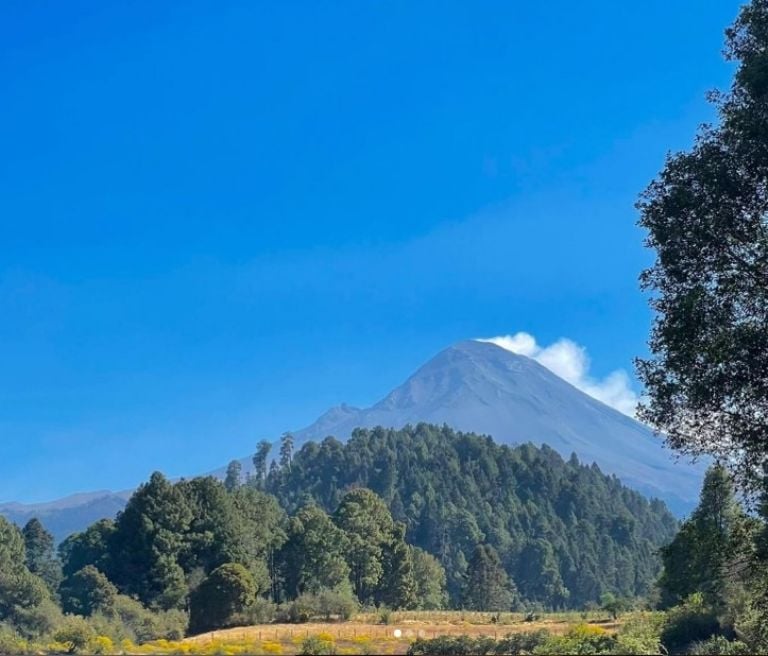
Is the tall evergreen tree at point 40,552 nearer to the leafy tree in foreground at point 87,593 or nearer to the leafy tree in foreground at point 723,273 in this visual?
the leafy tree in foreground at point 87,593

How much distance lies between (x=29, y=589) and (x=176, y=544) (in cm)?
1094

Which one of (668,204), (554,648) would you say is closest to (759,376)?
(668,204)

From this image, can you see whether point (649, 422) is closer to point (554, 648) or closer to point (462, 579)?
point (554, 648)

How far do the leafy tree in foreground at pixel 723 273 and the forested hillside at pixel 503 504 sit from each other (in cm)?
9021

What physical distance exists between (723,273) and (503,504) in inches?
5504

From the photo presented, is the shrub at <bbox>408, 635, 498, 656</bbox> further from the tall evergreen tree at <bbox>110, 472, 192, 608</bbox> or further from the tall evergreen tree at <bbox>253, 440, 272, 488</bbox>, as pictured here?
the tall evergreen tree at <bbox>253, 440, 272, 488</bbox>

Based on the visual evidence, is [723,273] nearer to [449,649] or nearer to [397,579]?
[449,649]

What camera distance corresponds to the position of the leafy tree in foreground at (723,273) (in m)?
13.1

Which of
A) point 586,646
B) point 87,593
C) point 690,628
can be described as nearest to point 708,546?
point 586,646

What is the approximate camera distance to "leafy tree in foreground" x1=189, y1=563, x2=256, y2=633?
4075 cm

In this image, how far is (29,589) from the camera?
173 ft

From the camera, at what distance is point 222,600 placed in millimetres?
41344

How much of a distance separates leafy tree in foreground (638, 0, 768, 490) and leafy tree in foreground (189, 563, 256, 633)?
32.6m

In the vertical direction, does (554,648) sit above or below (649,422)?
below
